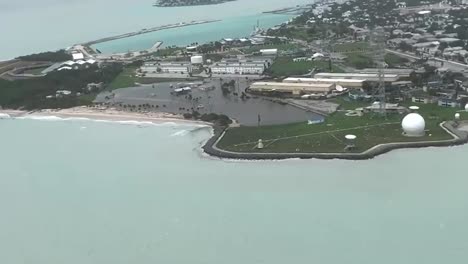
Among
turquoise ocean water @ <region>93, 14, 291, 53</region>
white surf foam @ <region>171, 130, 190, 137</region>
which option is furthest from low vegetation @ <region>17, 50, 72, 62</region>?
white surf foam @ <region>171, 130, 190, 137</region>

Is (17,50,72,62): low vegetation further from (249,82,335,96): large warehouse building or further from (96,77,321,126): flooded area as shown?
(249,82,335,96): large warehouse building

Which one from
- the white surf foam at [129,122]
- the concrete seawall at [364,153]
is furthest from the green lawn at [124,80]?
the concrete seawall at [364,153]

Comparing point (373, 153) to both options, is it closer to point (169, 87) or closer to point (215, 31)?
point (169, 87)

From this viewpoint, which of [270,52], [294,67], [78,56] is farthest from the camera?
[78,56]

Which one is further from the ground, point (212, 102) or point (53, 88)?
point (53, 88)

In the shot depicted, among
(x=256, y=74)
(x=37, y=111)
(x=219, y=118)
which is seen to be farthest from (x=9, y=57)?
(x=219, y=118)

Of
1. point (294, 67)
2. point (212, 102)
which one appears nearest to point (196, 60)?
point (294, 67)

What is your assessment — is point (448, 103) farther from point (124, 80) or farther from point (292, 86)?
point (124, 80)

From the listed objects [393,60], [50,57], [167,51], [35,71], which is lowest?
[393,60]
